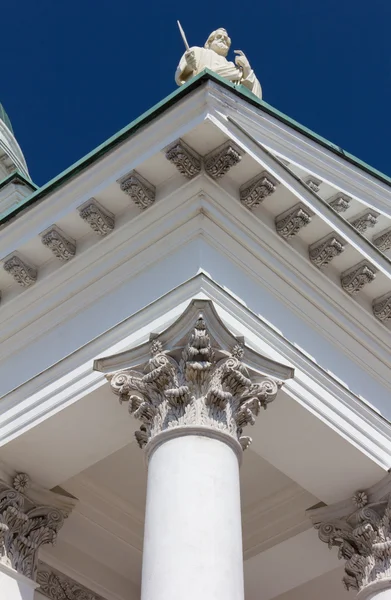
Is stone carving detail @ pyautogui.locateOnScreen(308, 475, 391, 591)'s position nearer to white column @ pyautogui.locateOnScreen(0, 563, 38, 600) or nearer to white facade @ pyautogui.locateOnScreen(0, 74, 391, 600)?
white facade @ pyautogui.locateOnScreen(0, 74, 391, 600)

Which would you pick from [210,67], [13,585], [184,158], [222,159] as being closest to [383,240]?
[210,67]

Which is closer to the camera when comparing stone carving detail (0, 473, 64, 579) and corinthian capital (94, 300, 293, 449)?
corinthian capital (94, 300, 293, 449)

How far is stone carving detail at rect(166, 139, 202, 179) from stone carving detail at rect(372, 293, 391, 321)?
3.15 m

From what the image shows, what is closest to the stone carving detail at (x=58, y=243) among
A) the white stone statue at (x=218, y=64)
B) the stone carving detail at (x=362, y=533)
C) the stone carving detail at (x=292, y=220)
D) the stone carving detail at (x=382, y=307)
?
the stone carving detail at (x=292, y=220)

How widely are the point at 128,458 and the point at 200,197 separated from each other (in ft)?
13.4

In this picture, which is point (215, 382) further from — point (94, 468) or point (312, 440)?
point (94, 468)

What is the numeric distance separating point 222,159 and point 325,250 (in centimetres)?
186

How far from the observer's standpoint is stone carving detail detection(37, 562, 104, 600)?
1616 cm

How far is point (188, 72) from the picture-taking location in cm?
1986

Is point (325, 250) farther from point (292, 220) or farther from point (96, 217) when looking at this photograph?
point (96, 217)

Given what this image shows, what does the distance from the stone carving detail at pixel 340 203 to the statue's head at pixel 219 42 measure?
395 centimetres

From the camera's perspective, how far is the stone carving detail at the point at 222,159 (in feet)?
46.1

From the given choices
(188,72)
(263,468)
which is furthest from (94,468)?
(188,72)

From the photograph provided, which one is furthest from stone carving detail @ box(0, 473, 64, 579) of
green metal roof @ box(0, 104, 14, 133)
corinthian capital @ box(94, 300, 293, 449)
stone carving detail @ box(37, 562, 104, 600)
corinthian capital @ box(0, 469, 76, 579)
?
green metal roof @ box(0, 104, 14, 133)
